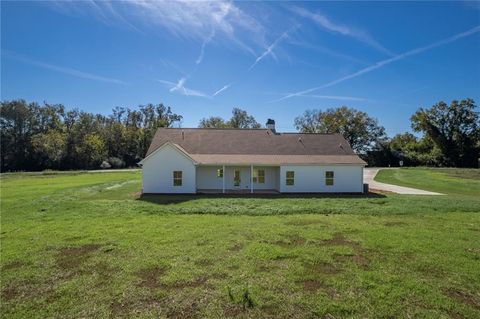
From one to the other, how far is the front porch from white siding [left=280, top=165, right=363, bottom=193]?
1.40 meters

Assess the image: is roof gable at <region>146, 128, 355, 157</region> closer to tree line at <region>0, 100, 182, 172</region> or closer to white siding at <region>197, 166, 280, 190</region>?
white siding at <region>197, 166, 280, 190</region>

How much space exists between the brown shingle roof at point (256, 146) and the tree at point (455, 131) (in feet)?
135

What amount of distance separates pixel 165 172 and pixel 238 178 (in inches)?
227

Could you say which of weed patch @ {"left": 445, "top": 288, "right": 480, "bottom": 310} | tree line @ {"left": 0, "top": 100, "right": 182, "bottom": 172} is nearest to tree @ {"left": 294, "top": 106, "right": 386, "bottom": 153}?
tree line @ {"left": 0, "top": 100, "right": 182, "bottom": 172}

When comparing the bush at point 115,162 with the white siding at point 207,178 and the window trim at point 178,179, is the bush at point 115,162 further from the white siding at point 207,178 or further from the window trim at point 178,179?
the window trim at point 178,179

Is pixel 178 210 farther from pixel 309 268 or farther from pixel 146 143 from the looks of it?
pixel 146 143

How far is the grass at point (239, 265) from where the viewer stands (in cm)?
561

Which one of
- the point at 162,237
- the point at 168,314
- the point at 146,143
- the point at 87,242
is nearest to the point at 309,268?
the point at 168,314

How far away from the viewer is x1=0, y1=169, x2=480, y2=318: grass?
5605mm

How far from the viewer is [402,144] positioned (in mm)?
67188

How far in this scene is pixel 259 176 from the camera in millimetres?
24812

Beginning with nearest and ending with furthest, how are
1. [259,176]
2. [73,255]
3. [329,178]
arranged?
[73,255]
[329,178]
[259,176]

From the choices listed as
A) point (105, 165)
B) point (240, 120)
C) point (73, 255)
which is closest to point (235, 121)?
point (240, 120)

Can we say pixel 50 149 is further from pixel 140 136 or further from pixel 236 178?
pixel 236 178
